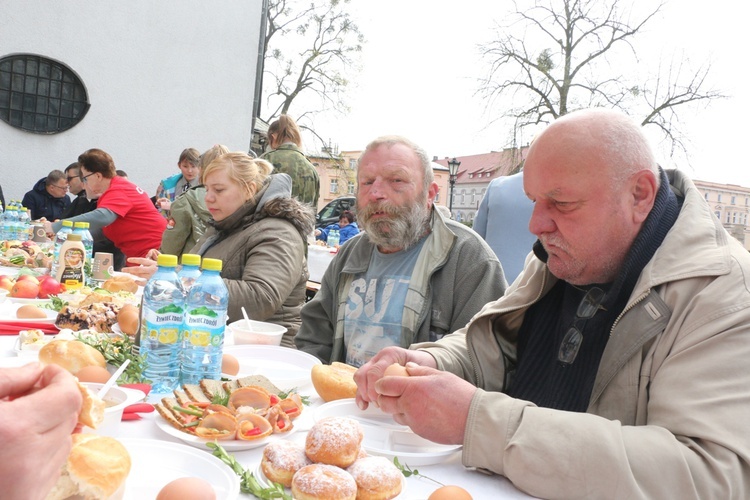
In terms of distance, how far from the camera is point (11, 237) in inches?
231

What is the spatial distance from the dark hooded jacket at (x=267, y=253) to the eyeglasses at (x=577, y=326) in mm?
1738

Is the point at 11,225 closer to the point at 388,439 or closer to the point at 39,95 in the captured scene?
the point at 39,95

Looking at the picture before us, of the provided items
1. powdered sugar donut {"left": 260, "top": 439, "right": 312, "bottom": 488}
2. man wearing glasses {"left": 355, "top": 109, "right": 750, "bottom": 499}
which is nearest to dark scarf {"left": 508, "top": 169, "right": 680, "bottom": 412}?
man wearing glasses {"left": 355, "top": 109, "right": 750, "bottom": 499}

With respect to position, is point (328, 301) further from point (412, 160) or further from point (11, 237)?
point (11, 237)

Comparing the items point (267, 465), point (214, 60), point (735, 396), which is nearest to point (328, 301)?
point (267, 465)

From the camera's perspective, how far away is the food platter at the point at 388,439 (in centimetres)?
130

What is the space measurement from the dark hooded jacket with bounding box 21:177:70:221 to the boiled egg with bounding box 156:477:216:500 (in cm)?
931

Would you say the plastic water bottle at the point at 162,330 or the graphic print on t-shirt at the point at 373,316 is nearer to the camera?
the plastic water bottle at the point at 162,330

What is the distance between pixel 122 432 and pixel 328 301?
61.3 inches

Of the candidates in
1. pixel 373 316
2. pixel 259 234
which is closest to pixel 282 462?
pixel 373 316

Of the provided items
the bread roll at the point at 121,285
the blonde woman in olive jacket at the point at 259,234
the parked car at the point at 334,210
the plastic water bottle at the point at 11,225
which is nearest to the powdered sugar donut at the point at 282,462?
the blonde woman in olive jacket at the point at 259,234

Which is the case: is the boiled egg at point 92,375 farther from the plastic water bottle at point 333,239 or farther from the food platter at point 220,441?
the plastic water bottle at point 333,239

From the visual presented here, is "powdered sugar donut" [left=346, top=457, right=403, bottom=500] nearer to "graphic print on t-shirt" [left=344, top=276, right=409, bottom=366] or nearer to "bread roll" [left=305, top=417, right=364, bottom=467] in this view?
"bread roll" [left=305, top=417, right=364, bottom=467]

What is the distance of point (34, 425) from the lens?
70 centimetres
